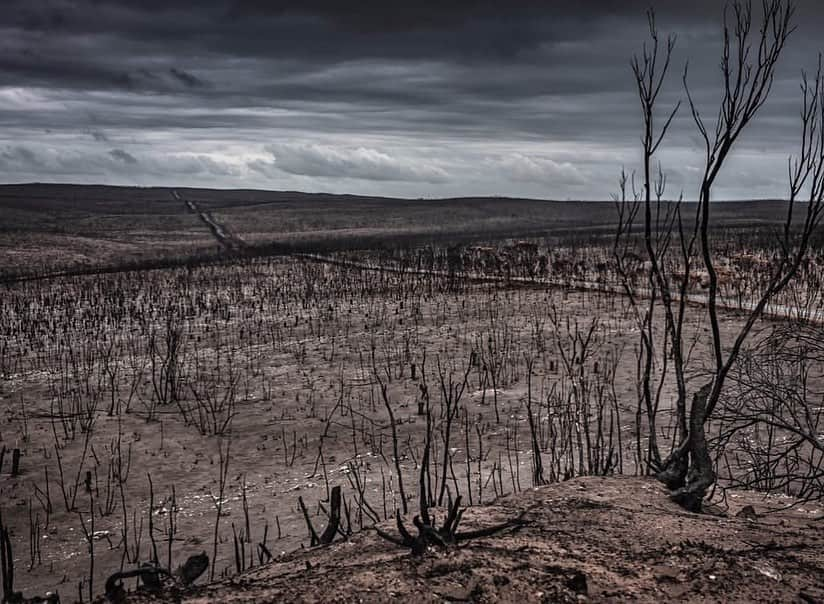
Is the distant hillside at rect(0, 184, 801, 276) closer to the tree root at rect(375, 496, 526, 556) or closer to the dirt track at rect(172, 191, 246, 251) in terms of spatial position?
the dirt track at rect(172, 191, 246, 251)

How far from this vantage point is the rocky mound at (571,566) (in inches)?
129

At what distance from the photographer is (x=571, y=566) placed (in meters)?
3.53

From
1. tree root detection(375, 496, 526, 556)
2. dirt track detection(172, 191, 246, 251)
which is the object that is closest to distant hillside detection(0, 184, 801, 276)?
dirt track detection(172, 191, 246, 251)

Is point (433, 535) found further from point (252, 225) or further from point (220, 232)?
point (252, 225)

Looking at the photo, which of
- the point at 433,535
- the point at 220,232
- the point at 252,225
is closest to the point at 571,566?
the point at 433,535

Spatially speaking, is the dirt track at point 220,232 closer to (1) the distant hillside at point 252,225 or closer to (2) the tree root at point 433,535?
(1) the distant hillside at point 252,225

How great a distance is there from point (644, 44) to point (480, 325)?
429 inches

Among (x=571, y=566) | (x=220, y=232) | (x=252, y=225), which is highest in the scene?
(x=252, y=225)

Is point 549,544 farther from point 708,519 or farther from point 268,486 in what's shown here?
point 268,486

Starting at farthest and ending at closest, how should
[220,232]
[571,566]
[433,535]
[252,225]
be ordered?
[252,225]
[220,232]
[433,535]
[571,566]

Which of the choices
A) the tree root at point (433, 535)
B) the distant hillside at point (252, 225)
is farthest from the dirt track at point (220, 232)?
the tree root at point (433, 535)

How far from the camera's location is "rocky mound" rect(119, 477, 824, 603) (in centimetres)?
328

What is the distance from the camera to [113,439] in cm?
935

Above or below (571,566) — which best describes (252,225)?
above
